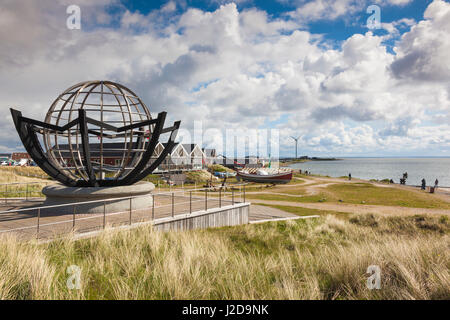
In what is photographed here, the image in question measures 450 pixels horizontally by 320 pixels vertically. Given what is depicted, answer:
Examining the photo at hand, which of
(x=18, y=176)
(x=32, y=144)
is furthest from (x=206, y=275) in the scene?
(x=18, y=176)

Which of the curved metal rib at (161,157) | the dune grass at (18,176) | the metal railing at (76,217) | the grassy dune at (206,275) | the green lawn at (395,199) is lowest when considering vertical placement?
the green lawn at (395,199)

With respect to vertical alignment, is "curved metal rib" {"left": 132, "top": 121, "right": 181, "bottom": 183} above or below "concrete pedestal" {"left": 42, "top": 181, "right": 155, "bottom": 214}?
above

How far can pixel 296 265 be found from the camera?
5.73m

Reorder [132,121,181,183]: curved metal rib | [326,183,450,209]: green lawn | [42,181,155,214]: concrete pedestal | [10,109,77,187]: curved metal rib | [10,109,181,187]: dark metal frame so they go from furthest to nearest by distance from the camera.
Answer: [326,183,450,209]: green lawn → [132,121,181,183]: curved metal rib → [10,109,77,187]: curved metal rib → [42,181,155,214]: concrete pedestal → [10,109,181,187]: dark metal frame

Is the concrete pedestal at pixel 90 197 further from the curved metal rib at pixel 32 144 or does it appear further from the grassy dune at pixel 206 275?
the grassy dune at pixel 206 275

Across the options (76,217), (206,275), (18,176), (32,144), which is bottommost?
(18,176)

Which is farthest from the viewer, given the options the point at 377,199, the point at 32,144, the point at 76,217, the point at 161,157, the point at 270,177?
the point at 270,177

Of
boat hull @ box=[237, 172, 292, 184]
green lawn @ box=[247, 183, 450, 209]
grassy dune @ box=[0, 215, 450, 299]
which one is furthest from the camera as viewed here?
boat hull @ box=[237, 172, 292, 184]

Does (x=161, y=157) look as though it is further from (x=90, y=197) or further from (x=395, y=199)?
(x=395, y=199)

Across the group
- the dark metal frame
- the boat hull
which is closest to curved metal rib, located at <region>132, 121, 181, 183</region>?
the dark metal frame

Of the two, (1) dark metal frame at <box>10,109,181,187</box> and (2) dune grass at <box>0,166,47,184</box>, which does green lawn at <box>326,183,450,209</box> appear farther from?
(2) dune grass at <box>0,166,47,184</box>

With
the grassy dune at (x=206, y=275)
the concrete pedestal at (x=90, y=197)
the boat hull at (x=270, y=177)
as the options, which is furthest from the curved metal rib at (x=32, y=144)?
the boat hull at (x=270, y=177)
